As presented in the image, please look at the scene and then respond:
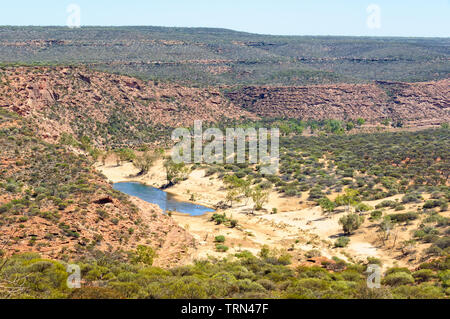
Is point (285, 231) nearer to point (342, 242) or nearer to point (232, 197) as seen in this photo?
point (342, 242)

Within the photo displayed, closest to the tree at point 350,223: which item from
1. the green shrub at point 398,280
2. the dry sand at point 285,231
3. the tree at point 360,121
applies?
the dry sand at point 285,231

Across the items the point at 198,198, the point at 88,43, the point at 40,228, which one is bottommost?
the point at 198,198

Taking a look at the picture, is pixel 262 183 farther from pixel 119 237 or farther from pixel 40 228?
pixel 40 228

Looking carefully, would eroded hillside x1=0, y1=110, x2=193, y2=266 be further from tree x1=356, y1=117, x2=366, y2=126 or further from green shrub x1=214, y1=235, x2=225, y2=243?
tree x1=356, y1=117, x2=366, y2=126

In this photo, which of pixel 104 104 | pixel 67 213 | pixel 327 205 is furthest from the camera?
pixel 104 104

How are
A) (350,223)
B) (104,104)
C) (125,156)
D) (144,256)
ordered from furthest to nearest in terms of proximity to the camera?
(104,104) < (125,156) < (350,223) < (144,256)

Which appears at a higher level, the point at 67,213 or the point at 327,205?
the point at 67,213

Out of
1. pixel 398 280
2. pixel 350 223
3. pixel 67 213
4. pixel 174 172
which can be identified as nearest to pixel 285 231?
pixel 350 223

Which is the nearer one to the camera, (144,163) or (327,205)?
(327,205)
